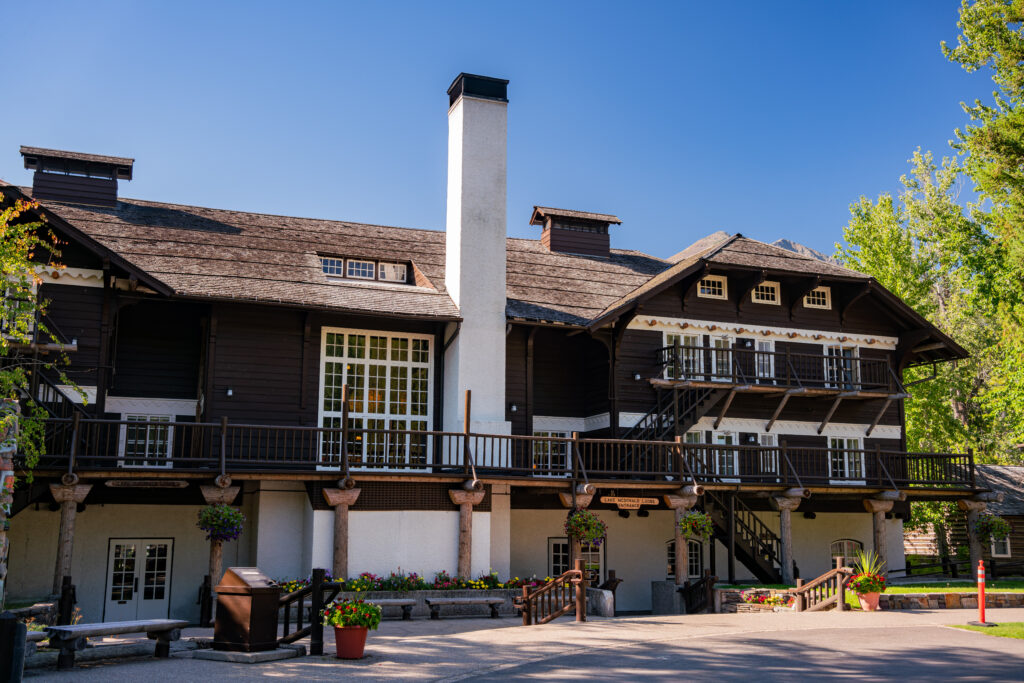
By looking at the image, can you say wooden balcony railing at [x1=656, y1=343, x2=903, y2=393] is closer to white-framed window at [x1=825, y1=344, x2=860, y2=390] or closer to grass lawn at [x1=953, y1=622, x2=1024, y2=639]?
white-framed window at [x1=825, y1=344, x2=860, y2=390]

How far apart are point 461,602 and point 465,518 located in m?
2.46

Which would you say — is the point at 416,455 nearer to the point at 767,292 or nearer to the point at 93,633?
the point at 767,292

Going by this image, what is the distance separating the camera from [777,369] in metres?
30.1

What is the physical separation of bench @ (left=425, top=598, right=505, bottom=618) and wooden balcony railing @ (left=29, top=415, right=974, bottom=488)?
3.06 m

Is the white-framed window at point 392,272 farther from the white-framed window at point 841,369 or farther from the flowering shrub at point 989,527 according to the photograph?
the flowering shrub at point 989,527

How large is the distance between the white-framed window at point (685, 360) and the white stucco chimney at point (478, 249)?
537cm

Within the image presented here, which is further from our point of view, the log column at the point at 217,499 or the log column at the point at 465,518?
the log column at the point at 465,518

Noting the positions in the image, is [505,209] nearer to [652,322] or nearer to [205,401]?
[652,322]

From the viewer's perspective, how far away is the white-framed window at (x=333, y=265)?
27625 mm

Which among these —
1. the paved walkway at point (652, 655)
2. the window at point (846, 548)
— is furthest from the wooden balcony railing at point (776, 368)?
the paved walkway at point (652, 655)

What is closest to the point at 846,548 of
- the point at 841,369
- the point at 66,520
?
the point at 841,369

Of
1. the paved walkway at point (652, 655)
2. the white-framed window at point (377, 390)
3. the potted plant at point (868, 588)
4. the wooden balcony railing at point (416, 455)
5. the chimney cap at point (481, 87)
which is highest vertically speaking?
the chimney cap at point (481, 87)

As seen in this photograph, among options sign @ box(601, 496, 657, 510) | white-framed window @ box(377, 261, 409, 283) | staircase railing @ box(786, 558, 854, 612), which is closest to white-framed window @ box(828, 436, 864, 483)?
sign @ box(601, 496, 657, 510)

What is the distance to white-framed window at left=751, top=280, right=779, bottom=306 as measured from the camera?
3080cm
